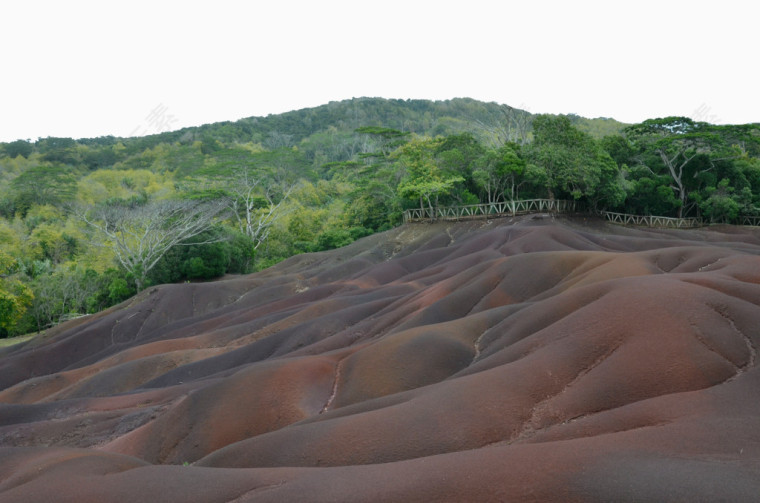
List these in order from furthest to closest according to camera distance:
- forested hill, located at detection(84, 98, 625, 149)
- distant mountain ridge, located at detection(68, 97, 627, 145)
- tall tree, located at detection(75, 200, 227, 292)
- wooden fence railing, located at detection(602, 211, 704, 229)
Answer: distant mountain ridge, located at detection(68, 97, 627, 145) → forested hill, located at detection(84, 98, 625, 149) → wooden fence railing, located at detection(602, 211, 704, 229) → tall tree, located at detection(75, 200, 227, 292)

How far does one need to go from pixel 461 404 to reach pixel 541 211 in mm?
39960

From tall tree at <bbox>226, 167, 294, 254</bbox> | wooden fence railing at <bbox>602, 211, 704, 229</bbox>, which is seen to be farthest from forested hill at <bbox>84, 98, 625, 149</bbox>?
wooden fence railing at <bbox>602, 211, 704, 229</bbox>

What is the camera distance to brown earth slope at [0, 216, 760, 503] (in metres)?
8.25

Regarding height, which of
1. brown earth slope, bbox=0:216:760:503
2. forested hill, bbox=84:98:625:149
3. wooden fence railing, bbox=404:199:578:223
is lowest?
brown earth slope, bbox=0:216:760:503

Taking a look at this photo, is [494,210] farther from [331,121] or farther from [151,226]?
[331,121]

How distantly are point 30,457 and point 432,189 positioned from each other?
138ft

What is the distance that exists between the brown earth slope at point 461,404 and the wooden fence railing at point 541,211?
81.3ft

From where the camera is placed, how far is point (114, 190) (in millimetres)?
95875

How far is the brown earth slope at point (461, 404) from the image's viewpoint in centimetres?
825

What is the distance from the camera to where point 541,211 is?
163 ft

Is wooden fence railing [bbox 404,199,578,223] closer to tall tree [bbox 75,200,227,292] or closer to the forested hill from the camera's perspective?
tall tree [bbox 75,200,227,292]

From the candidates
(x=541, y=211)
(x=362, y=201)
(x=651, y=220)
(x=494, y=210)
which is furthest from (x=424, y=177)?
(x=651, y=220)

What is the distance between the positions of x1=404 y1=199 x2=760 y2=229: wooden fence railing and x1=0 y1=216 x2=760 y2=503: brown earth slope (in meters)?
24.8

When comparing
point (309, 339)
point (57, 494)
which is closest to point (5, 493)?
point (57, 494)
